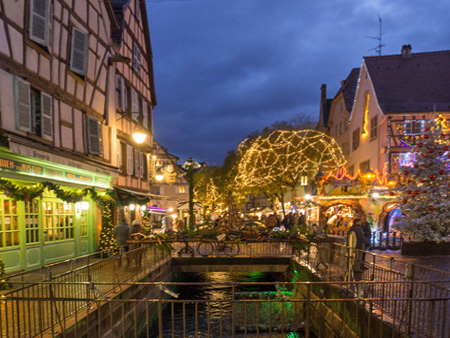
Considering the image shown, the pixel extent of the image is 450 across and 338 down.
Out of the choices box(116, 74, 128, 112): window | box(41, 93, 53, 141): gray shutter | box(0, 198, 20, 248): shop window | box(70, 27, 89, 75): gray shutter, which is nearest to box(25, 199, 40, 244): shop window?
box(0, 198, 20, 248): shop window

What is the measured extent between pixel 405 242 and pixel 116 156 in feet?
44.2

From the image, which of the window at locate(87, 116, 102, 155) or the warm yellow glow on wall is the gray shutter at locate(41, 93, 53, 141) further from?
the warm yellow glow on wall

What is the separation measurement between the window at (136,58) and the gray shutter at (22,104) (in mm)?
10345

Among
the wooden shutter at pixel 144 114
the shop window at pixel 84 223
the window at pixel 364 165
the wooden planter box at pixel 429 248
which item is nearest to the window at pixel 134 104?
the wooden shutter at pixel 144 114

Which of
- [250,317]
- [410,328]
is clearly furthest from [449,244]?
[410,328]

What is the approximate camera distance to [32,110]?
11062mm

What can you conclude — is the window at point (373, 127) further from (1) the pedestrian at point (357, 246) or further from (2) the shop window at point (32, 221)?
(2) the shop window at point (32, 221)

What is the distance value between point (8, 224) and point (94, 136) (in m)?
5.24

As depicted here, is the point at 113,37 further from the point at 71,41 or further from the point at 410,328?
the point at 410,328

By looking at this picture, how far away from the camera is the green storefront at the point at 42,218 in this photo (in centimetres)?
989

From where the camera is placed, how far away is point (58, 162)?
11.2m

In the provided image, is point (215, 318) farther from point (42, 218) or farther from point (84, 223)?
point (84, 223)

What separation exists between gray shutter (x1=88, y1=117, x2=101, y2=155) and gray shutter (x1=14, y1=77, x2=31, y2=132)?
3877mm

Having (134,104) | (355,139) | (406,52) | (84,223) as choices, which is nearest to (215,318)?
(84,223)
